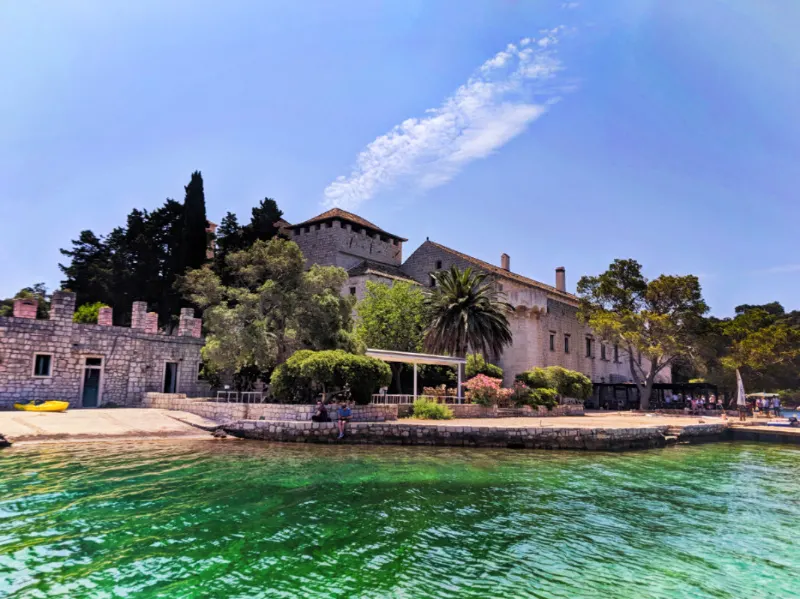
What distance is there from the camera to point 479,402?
76.8ft

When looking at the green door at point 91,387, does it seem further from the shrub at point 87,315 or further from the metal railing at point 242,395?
the metal railing at point 242,395

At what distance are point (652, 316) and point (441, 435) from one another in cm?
1998

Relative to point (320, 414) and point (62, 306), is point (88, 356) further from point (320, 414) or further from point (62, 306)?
point (320, 414)

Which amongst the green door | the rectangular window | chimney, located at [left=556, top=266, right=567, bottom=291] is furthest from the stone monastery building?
the rectangular window

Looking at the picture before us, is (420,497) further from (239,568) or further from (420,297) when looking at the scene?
(420,297)

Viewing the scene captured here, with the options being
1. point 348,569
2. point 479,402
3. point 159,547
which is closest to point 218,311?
point 479,402

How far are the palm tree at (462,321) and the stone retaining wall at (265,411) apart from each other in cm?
831

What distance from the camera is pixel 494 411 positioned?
23.1 m

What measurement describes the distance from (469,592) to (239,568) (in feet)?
8.72

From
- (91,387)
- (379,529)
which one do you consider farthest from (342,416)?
(91,387)

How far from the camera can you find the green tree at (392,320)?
29.0 metres

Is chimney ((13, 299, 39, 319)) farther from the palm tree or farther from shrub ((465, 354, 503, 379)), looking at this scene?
shrub ((465, 354, 503, 379))

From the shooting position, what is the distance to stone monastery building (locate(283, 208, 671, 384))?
33.8 meters

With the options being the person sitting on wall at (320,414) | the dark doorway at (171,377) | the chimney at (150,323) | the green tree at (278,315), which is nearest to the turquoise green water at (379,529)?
the person sitting on wall at (320,414)
